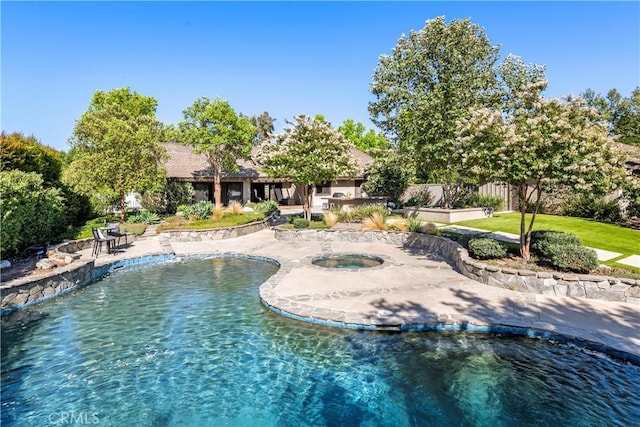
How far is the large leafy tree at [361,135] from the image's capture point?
198 ft

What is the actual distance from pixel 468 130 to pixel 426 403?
28.0ft

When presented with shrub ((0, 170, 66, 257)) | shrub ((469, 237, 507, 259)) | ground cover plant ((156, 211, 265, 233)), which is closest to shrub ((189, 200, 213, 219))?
ground cover plant ((156, 211, 265, 233))

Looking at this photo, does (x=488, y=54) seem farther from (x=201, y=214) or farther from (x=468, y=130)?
(x=201, y=214)

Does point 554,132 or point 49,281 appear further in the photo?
point 49,281

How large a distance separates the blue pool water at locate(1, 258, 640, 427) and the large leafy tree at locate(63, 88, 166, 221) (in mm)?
11972

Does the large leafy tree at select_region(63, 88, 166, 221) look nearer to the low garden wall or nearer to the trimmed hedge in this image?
the low garden wall

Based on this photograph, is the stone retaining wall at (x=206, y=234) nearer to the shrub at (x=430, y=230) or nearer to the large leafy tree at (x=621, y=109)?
the shrub at (x=430, y=230)

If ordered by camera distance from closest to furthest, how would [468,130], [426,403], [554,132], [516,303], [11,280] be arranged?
[426,403], [516,303], [554,132], [11,280], [468,130]

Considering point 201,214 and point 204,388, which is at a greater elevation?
point 201,214

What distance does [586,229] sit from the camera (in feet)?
52.4

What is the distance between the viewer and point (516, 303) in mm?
8797

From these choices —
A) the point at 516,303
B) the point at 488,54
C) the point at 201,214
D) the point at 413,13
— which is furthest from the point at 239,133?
the point at 516,303

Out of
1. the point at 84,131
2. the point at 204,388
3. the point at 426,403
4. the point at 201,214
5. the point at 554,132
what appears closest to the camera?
the point at 426,403

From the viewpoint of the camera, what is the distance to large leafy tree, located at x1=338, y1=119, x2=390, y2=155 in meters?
60.5
